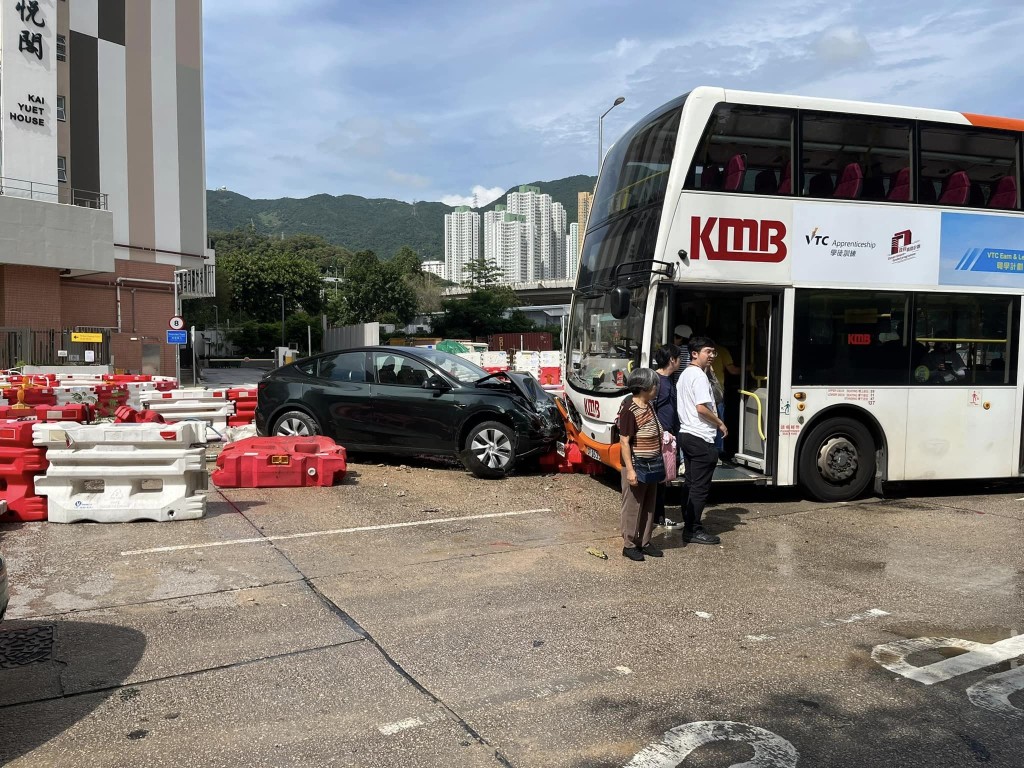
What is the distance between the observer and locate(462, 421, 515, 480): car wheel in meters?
10.1

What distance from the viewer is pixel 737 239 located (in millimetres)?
8461

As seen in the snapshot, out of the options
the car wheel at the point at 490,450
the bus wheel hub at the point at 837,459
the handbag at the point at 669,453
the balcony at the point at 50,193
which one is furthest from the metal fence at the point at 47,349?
the bus wheel hub at the point at 837,459

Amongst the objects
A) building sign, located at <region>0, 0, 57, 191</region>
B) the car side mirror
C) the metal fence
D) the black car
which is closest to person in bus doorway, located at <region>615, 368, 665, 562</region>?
the black car

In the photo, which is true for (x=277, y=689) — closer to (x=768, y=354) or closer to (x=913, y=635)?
(x=913, y=635)

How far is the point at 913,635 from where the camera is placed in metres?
5.01

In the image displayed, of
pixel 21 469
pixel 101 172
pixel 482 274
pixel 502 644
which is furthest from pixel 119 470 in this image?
pixel 482 274

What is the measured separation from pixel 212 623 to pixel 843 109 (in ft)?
26.5

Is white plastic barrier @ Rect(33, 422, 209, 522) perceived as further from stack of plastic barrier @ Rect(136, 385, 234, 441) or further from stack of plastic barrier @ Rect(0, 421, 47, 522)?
stack of plastic barrier @ Rect(136, 385, 234, 441)

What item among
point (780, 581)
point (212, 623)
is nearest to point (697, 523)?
point (780, 581)

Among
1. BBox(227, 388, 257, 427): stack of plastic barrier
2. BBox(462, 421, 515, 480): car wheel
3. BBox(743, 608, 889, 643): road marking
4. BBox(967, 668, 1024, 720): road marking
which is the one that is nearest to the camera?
BBox(967, 668, 1024, 720): road marking

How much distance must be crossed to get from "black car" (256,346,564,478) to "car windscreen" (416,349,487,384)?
0.02 m

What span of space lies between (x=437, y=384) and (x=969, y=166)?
684 centimetres

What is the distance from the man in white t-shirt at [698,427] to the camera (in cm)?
693

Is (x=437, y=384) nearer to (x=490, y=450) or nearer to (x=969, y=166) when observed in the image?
(x=490, y=450)
